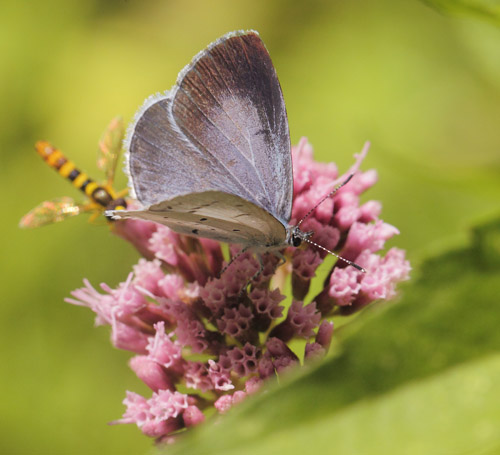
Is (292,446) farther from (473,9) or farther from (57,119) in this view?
(57,119)

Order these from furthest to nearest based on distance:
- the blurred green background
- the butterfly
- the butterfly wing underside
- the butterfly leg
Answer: the blurred green background
the butterfly leg
the butterfly
the butterfly wing underside

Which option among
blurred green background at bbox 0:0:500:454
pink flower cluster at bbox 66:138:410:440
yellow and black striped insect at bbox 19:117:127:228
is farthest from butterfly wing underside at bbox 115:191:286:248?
blurred green background at bbox 0:0:500:454

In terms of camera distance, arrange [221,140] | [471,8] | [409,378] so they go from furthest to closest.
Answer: [221,140] → [471,8] → [409,378]

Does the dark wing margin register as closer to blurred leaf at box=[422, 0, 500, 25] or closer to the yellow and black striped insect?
the yellow and black striped insect

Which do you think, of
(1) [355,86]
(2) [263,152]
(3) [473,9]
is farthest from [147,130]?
(1) [355,86]

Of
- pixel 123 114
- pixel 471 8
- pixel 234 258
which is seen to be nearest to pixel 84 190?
pixel 234 258

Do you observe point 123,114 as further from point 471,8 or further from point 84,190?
point 471,8

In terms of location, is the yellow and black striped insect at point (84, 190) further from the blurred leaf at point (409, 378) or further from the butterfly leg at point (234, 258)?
the blurred leaf at point (409, 378)
